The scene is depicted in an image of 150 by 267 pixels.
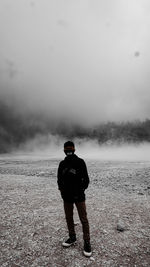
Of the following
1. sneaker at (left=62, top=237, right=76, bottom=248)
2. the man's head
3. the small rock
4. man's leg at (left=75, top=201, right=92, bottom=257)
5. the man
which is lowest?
the small rock

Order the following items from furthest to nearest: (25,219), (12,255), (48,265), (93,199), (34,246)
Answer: (93,199), (25,219), (34,246), (12,255), (48,265)

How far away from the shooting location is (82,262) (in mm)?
5617

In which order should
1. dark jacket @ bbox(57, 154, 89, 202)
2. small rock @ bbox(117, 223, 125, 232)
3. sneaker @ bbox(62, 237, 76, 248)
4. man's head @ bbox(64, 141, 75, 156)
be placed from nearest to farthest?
dark jacket @ bbox(57, 154, 89, 202) < man's head @ bbox(64, 141, 75, 156) < sneaker @ bbox(62, 237, 76, 248) < small rock @ bbox(117, 223, 125, 232)

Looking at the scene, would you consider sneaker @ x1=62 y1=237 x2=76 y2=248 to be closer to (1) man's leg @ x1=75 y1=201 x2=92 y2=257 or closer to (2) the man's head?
(1) man's leg @ x1=75 y1=201 x2=92 y2=257

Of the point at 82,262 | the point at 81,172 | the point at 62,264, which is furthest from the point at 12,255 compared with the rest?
the point at 81,172

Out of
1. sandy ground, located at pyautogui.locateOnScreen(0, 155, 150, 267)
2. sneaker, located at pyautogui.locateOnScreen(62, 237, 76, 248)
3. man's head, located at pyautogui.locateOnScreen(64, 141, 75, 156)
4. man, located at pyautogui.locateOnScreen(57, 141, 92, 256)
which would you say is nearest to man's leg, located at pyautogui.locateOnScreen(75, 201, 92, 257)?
man, located at pyautogui.locateOnScreen(57, 141, 92, 256)

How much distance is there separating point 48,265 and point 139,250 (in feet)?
11.2

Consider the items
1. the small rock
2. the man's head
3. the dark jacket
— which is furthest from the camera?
the small rock

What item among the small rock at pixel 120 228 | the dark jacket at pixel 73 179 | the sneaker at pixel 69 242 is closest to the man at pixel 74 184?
the dark jacket at pixel 73 179

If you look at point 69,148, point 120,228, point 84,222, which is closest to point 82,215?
point 84,222

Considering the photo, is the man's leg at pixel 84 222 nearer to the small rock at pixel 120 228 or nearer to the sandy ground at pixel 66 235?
the sandy ground at pixel 66 235

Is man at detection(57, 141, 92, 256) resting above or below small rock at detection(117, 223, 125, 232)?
above

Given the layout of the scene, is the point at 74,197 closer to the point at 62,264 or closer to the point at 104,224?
the point at 62,264

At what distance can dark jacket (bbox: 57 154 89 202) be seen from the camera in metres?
5.73
